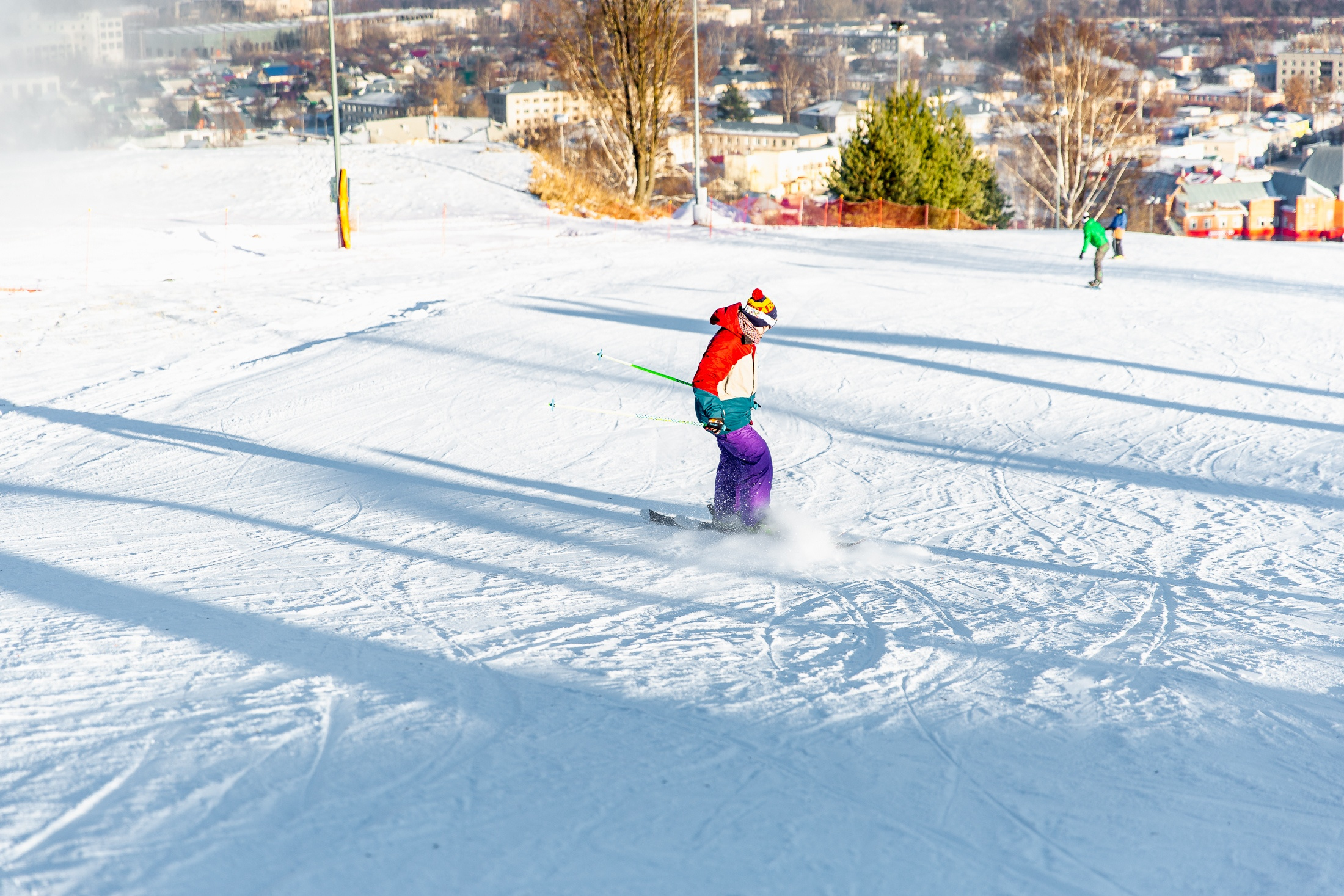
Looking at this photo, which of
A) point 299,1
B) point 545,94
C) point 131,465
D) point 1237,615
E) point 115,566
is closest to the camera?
point 1237,615

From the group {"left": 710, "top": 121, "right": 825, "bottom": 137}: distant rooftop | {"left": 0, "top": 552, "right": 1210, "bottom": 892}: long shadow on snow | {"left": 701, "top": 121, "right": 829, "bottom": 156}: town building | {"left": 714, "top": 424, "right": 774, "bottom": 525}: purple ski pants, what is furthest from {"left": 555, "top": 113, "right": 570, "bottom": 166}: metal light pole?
{"left": 0, "top": 552, "right": 1210, "bottom": 892}: long shadow on snow

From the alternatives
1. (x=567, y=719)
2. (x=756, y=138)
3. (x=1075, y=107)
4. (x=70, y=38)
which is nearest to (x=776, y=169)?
(x=756, y=138)

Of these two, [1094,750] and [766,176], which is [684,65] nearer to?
[1094,750]

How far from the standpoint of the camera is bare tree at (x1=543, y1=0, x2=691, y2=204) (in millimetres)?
30750

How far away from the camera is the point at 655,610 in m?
6.29

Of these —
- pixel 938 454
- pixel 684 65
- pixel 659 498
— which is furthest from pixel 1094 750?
pixel 684 65

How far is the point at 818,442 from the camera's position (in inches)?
403

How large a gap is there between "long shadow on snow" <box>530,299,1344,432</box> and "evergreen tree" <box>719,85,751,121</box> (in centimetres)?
7381

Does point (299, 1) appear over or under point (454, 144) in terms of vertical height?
over

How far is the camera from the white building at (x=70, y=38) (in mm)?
22047

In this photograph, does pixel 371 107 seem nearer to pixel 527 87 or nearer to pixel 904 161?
pixel 527 87

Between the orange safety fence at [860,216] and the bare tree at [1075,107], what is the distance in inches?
424

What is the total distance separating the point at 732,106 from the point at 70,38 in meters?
68.7

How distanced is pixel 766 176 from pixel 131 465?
2491 inches
